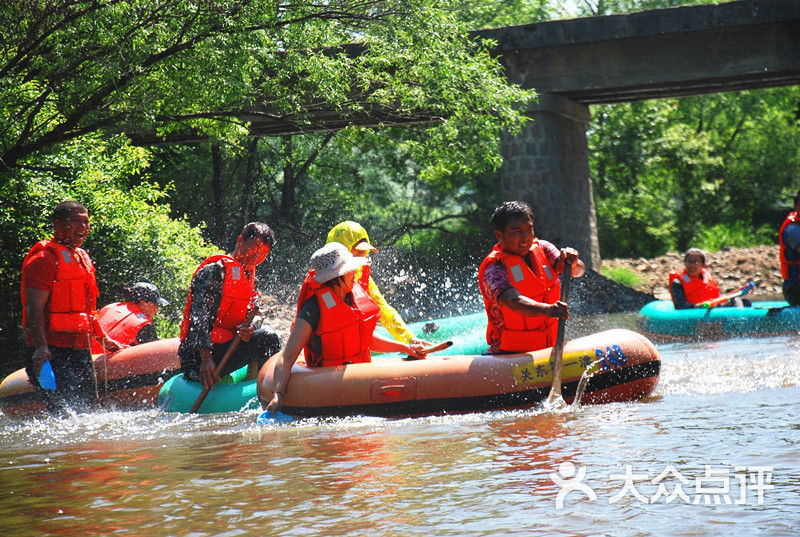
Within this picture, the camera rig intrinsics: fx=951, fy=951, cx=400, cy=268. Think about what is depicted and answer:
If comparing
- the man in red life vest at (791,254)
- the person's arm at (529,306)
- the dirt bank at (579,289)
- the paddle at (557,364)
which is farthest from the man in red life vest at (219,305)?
the dirt bank at (579,289)

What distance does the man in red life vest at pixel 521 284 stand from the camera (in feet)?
18.2

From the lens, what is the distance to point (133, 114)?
8.94 metres

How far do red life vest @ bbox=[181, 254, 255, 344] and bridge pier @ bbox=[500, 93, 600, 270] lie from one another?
9.60 metres

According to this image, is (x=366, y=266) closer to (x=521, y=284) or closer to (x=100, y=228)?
(x=521, y=284)

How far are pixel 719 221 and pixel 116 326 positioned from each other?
75.6 feet

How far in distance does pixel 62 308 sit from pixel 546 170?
1099 centimetres

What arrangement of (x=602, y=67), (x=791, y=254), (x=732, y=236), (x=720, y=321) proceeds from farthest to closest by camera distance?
(x=732, y=236), (x=602, y=67), (x=720, y=321), (x=791, y=254)

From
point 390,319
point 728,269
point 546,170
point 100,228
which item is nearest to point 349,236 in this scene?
point 390,319

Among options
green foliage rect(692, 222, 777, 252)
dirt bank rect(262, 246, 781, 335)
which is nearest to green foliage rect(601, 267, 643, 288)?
dirt bank rect(262, 246, 781, 335)

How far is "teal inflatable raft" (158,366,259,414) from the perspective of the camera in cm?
672

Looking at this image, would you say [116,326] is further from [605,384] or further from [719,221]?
[719,221]

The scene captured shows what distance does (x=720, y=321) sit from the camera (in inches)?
427

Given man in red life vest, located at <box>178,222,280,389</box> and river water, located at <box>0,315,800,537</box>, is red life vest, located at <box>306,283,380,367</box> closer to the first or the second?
river water, located at <box>0,315,800,537</box>

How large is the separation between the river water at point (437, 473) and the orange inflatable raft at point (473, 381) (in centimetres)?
9
